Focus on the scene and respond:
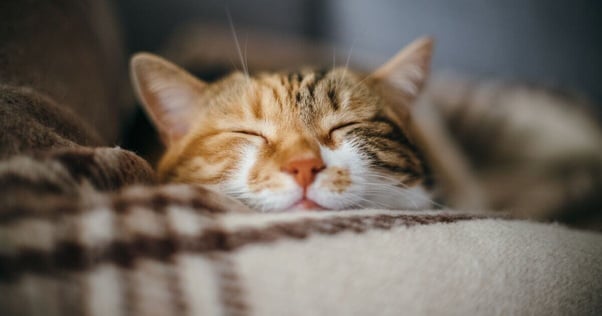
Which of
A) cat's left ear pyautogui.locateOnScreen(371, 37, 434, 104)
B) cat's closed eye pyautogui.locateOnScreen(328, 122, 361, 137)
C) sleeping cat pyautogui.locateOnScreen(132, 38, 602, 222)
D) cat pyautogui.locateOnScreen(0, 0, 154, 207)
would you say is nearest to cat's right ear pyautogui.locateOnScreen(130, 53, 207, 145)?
sleeping cat pyautogui.locateOnScreen(132, 38, 602, 222)

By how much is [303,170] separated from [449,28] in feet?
4.93

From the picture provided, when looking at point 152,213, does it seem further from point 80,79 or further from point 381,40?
point 381,40

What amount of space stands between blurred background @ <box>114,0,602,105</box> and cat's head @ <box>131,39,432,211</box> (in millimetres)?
790

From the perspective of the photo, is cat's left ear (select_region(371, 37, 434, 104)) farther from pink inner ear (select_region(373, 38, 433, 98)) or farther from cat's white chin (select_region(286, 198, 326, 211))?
cat's white chin (select_region(286, 198, 326, 211))

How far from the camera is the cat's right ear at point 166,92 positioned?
34.1 inches

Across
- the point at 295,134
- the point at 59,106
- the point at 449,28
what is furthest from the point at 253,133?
the point at 449,28

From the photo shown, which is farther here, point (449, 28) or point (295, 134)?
point (449, 28)

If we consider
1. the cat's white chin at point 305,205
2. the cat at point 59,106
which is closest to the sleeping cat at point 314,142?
the cat's white chin at point 305,205

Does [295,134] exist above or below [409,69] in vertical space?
below

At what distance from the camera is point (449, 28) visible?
1.81 metres

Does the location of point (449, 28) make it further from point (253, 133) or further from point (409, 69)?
point (253, 133)

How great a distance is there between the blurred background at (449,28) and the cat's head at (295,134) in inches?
31.1

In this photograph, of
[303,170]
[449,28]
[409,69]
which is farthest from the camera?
[449,28]

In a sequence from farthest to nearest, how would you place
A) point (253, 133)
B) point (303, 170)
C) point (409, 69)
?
point (409, 69) < point (253, 133) < point (303, 170)
